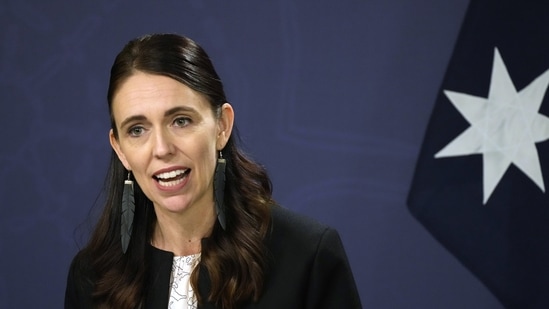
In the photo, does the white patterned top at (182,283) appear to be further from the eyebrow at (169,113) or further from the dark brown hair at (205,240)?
the eyebrow at (169,113)

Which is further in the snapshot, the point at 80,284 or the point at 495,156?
the point at 495,156

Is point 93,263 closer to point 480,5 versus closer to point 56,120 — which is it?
point 56,120

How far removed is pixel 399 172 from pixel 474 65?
41cm

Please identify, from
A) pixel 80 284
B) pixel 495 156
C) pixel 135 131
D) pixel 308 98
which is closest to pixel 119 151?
pixel 135 131

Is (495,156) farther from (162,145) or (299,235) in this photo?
(162,145)

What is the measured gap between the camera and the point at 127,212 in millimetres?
1787

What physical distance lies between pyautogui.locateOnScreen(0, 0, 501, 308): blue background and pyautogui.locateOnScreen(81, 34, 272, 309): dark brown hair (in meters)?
0.79

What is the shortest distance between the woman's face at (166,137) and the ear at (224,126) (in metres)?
0.04

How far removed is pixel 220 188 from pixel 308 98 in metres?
1.01

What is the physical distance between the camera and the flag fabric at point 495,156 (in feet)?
8.38

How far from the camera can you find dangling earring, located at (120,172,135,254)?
70.1 inches

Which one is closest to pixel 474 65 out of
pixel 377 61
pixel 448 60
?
pixel 448 60

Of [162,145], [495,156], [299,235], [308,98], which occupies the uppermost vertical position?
[308,98]

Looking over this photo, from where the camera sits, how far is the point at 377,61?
8.68 feet
